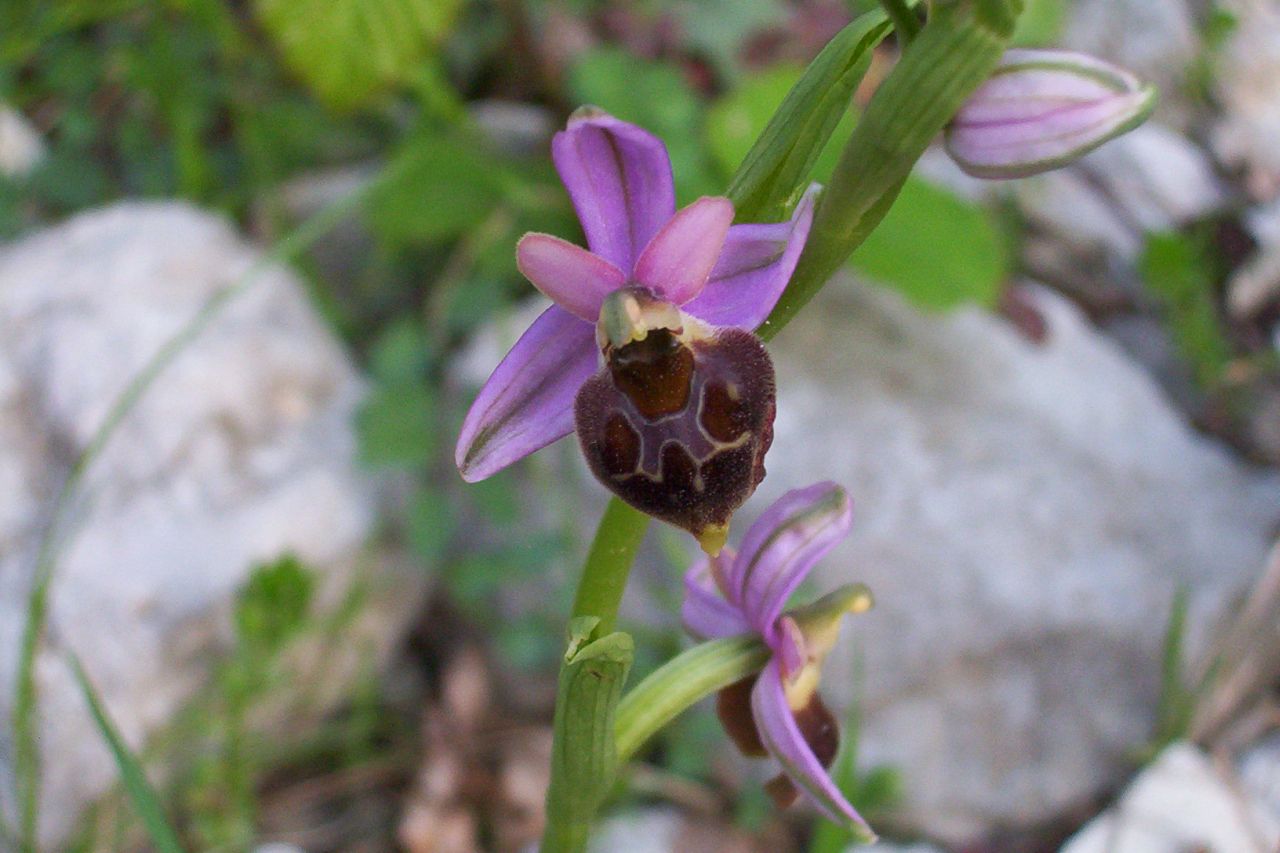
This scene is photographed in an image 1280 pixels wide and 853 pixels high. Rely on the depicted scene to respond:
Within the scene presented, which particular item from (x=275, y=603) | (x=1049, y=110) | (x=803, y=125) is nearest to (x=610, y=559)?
(x=803, y=125)

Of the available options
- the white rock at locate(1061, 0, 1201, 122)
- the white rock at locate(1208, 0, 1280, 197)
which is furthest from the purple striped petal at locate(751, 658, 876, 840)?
the white rock at locate(1061, 0, 1201, 122)

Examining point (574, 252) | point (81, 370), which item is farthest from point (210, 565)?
point (574, 252)

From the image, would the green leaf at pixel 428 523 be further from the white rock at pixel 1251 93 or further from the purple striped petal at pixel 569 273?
the white rock at pixel 1251 93

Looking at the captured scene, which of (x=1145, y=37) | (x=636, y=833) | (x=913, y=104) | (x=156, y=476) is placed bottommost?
(x=636, y=833)

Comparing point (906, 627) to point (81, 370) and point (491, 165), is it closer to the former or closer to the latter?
point (491, 165)

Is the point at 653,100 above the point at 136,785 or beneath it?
above

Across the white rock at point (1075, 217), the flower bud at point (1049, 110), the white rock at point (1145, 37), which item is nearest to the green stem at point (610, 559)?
the flower bud at point (1049, 110)

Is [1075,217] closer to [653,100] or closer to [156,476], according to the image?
[653,100]
